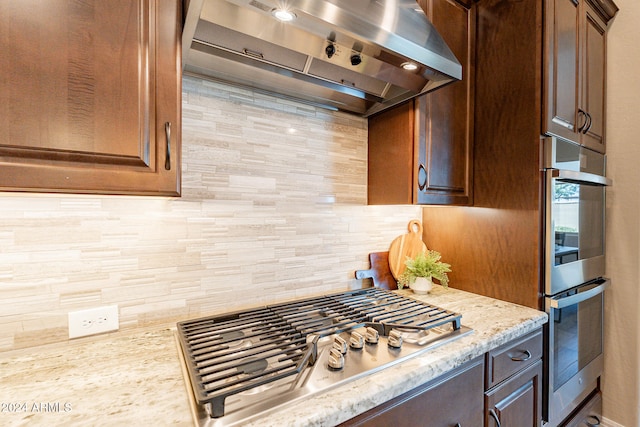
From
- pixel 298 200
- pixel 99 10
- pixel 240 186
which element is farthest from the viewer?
pixel 298 200

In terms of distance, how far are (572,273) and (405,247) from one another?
2.53 ft

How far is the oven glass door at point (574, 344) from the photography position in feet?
4.34

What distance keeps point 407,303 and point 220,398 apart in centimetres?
89

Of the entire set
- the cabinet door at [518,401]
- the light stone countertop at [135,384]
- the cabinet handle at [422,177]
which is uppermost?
the cabinet handle at [422,177]

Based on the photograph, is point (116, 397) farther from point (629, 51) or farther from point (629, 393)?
point (629, 51)

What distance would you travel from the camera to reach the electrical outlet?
96cm

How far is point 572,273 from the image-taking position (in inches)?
55.6

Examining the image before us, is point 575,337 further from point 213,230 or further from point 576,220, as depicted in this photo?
point 213,230

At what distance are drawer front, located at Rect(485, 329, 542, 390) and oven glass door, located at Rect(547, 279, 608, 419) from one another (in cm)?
14

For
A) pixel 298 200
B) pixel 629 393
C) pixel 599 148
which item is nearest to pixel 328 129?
pixel 298 200

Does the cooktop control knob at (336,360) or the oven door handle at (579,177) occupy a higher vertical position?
the oven door handle at (579,177)

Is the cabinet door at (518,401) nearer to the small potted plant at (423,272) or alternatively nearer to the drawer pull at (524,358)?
the drawer pull at (524,358)

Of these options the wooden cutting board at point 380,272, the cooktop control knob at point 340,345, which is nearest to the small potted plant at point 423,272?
the wooden cutting board at point 380,272

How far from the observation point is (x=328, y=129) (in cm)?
147
